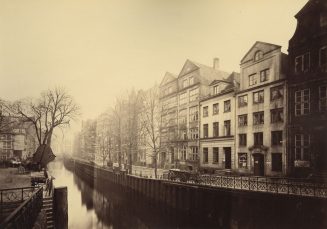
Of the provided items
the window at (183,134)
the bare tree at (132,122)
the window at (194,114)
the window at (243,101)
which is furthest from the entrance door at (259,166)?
the bare tree at (132,122)

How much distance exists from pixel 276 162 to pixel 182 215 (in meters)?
9.13

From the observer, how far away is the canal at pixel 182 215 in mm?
12224

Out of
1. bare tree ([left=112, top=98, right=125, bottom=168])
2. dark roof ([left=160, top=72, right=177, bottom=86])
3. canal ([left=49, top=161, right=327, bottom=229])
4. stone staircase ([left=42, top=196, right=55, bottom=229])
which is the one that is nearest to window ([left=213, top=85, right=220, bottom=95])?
dark roof ([left=160, top=72, right=177, bottom=86])

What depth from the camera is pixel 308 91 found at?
1747 centimetres

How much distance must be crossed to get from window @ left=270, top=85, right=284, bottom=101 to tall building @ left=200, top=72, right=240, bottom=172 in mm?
4506

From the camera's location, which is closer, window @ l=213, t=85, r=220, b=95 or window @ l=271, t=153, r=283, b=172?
window @ l=271, t=153, r=283, b=172

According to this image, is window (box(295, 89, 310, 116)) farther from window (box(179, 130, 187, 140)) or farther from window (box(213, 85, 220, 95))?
window (box(179, 130, 187, 140))

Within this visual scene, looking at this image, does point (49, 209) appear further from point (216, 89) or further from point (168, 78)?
point (168, 78)

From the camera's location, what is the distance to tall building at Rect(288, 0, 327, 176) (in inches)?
635

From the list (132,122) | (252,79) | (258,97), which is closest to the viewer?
(258,97)

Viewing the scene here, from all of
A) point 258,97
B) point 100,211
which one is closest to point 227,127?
point 258,97

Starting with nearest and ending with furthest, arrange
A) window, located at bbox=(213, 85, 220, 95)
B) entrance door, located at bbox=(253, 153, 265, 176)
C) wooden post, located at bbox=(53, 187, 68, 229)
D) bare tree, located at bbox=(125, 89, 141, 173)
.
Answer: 1. wooden post, located at bbox=(53, 187, 68, 229)
2. entrance door, located at bbox=(253, 153, 265, 176)
3. window, located at bbox=(213, 85, 220, 95)
4. bare tree, located at bbox=(125, 89, 141, 173)

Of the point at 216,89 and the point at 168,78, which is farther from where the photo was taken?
the point at 168,78

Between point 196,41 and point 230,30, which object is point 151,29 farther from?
point 230,30
